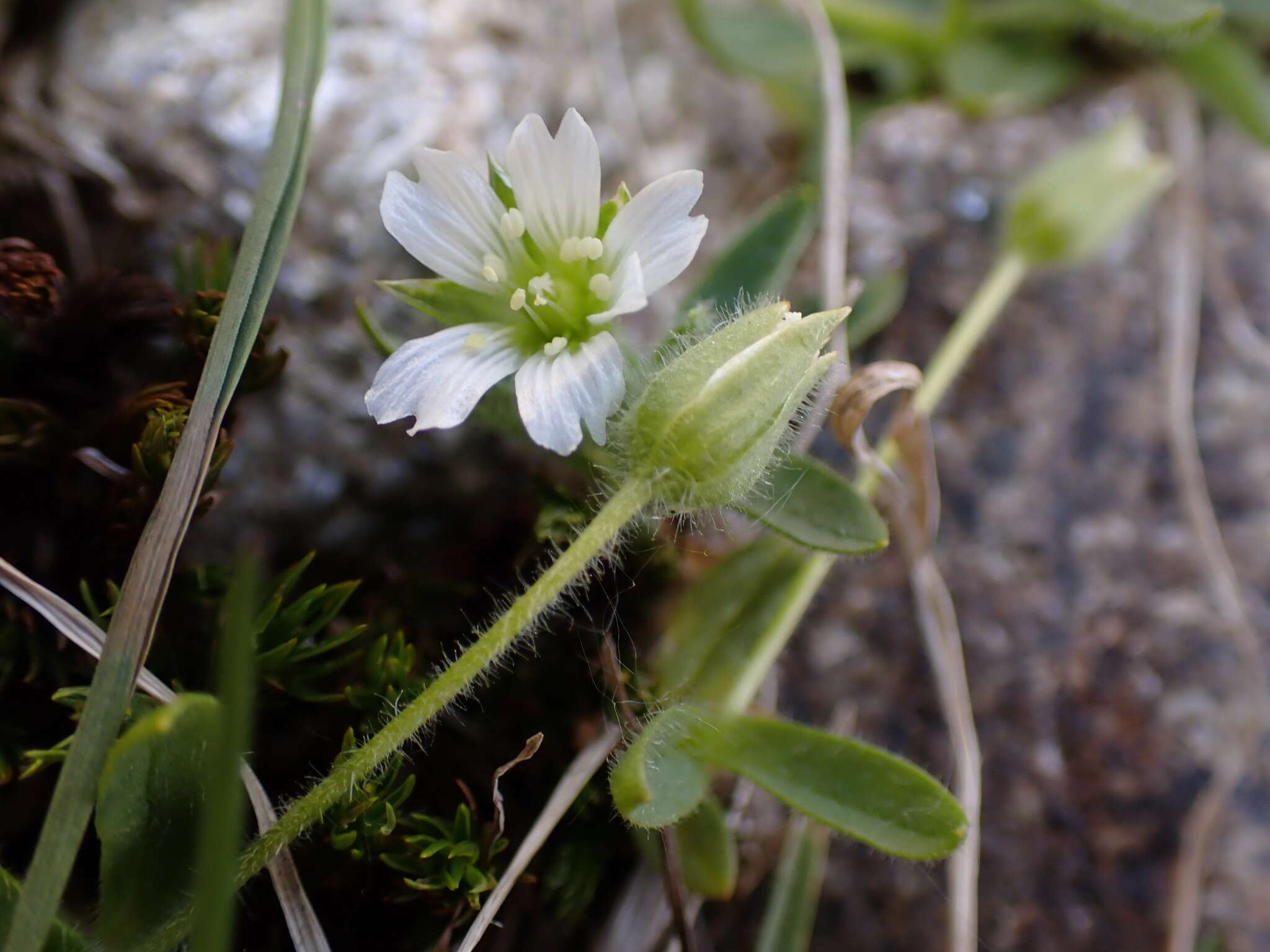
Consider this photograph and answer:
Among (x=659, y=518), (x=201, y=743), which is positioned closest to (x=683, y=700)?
(x=659, y=518)

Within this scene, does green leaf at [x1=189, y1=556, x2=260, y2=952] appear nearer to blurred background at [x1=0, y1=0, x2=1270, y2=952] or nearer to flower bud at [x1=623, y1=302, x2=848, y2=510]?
blurred background at [x1=0, y1=0, x2=1270, y2=952]

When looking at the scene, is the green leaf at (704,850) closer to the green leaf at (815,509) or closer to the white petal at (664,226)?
the green leaf at (815,509)

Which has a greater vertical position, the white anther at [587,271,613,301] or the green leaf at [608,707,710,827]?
the white anther at [587,271,613,301]

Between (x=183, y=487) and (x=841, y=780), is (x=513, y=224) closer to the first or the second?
(x=183, y=487)

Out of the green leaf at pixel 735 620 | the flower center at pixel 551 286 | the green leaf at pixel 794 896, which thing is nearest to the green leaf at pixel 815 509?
the green leaf at pixel 735 620

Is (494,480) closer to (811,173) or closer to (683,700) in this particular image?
(683,700)

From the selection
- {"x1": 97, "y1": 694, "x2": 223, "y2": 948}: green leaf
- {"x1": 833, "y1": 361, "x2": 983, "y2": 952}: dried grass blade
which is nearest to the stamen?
{"x1": 833, "y1": 361, "x2": 983, "y2": 952}: dried grass blade
